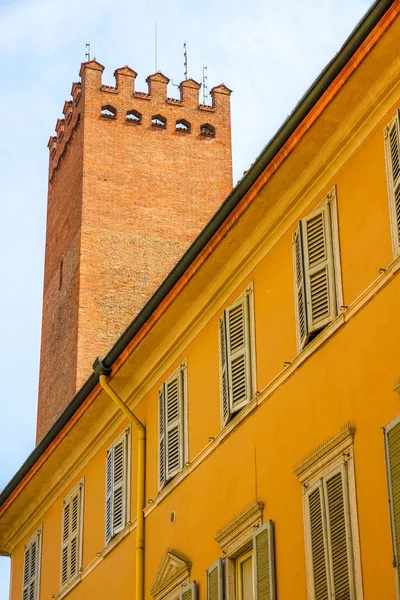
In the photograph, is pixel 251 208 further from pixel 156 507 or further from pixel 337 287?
pixel 156 507

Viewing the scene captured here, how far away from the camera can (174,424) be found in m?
17.4

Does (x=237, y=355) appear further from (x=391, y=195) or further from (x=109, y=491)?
(x=109, y=491)

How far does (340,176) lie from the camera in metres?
14.3

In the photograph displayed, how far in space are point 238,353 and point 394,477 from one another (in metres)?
4.15

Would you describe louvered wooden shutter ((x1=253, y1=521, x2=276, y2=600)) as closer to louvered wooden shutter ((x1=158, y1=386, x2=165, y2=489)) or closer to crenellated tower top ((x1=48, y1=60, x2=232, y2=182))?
louvered wooden shutter ((x1=158, y1=386, x2=165, y2=489))

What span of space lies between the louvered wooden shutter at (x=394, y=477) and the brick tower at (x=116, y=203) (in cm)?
2550

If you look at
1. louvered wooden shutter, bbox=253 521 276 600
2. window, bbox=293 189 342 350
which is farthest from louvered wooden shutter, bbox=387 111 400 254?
louvered wooden shutter, bbox=253 521 276 600

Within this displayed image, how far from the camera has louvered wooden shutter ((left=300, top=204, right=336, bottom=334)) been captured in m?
14.0

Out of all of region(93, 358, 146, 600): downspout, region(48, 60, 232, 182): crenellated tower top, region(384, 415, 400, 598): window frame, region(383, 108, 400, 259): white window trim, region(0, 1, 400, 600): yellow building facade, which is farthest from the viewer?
region(48, 60, 232, 182): crenellated tower top

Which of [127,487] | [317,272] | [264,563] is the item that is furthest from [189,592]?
[317,272]

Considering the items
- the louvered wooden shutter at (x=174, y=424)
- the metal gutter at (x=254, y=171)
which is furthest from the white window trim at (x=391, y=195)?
the louvered wooden shutter at (x=174, y=424)

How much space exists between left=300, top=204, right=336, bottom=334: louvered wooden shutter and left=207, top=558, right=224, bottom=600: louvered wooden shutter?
2.82 meters

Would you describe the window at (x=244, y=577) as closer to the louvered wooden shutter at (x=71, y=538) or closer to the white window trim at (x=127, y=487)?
the white window trim at (x=127, y=487)

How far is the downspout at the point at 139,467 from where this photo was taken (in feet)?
57.3
